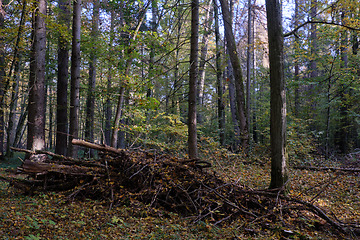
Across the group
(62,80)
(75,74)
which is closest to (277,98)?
(75,74)

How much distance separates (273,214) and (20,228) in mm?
4120

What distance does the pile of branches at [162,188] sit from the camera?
15.0ft

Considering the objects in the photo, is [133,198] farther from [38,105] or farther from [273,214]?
[38,105]

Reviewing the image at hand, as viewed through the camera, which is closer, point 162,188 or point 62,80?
point 162,188

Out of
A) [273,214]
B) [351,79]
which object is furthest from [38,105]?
[351,79]

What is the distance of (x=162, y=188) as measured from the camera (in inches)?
195

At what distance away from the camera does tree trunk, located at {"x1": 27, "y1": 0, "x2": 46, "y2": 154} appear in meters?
7.65

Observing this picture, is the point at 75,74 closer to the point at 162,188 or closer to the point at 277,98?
the point at 162,188

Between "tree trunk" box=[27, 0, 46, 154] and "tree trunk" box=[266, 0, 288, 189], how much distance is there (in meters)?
7.06

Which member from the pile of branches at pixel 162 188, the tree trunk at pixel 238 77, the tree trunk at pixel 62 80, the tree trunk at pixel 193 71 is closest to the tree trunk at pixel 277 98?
the pile of branches at pixel 162 188

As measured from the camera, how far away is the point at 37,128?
7715 millimetres

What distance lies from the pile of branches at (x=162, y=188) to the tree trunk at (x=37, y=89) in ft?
8.16

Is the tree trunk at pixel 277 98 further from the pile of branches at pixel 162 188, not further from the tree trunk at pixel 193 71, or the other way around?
the tree trunk at pixel 193 71

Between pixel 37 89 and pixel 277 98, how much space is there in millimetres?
7357
